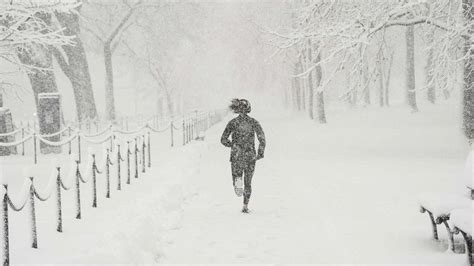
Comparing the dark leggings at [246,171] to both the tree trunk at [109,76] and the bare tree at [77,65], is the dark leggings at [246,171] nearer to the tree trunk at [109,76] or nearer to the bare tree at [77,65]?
the bare tree at [77,65]

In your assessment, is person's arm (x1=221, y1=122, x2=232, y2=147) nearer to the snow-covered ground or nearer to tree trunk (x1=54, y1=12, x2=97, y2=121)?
the snow-covered ground

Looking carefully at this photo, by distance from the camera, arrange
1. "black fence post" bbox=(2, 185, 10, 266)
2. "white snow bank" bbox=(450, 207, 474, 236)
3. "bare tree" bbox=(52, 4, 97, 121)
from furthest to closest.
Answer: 1. "bare tree" bbox=(52, 4, 97, 121)
2. "black fence post" bbox=(2, 185, 10, 266)
3. "white snow bank" bbox=(450, 207, 474, 236)

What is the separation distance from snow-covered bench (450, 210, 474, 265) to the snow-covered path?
1.34 ft

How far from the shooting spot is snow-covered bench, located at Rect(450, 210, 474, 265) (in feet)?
18.3

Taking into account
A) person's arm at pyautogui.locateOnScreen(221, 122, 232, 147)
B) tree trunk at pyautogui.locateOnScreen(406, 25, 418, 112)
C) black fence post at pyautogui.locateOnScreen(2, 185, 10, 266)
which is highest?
tree trunk at pyautogui.locateOnScreen(406, 25, 418, 112)

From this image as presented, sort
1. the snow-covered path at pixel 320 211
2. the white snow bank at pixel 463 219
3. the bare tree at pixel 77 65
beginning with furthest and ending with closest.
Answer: the bare tree at pixel 77 65, the snow-covered path at pixel 320 211, the white snow bank at pixel 463 219

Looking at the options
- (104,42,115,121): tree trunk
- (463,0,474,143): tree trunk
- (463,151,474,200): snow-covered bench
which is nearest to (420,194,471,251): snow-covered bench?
(463,151,474,200): snow-covered bench

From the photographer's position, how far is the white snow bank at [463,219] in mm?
5551

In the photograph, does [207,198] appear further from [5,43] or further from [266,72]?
[266,72]

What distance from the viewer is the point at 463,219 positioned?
18.8 feet

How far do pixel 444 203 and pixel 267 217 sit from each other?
3127 mm

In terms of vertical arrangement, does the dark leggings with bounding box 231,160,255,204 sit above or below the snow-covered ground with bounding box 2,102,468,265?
above

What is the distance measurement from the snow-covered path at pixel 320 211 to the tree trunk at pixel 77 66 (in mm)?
10920

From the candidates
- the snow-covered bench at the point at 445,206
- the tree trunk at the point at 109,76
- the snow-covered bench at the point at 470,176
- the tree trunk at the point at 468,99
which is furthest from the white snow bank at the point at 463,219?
the tree trunk at the point at 109,76
